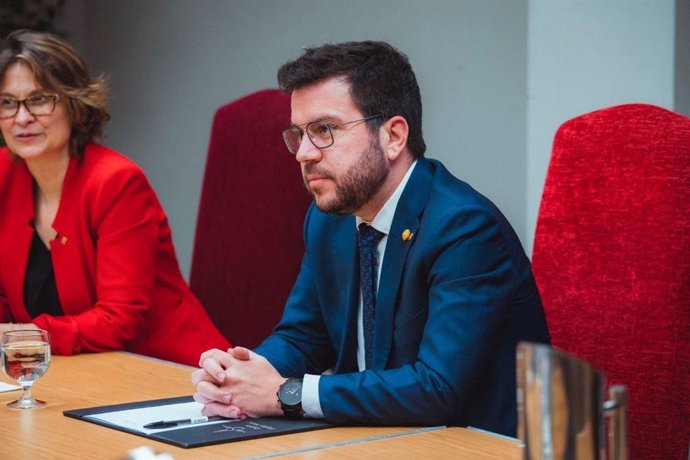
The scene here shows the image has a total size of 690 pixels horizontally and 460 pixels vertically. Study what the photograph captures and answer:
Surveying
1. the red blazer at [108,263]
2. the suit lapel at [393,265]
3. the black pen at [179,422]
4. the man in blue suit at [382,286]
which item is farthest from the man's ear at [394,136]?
the red blazer at [108,263]

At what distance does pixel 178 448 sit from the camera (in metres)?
1.58

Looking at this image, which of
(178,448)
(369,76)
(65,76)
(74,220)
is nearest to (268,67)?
(65,76)

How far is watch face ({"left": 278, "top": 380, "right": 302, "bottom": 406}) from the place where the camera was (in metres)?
1.79

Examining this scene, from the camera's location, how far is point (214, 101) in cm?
446

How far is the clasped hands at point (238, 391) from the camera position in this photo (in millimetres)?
1809

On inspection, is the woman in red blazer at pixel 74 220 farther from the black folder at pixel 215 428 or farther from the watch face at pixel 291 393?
the watch face at pixel 291 393

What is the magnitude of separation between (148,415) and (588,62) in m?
1.72

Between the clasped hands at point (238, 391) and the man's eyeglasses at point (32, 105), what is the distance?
134 centimetres

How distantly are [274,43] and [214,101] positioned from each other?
1.52 feet

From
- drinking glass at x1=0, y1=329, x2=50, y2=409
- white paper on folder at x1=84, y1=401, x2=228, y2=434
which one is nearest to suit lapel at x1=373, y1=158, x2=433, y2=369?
white paper on folder at x1=84, y1=401, x2=228, y2=434

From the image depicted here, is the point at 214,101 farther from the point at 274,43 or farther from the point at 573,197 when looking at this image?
the point at 573,197

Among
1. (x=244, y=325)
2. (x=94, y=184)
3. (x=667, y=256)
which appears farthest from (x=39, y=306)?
(x=667, y=256)

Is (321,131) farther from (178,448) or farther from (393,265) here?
(178,448)

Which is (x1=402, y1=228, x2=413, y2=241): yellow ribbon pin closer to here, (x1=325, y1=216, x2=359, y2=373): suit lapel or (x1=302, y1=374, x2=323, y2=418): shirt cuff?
(x1=325, y1=216, x2=359, y2=373): suit lapel
